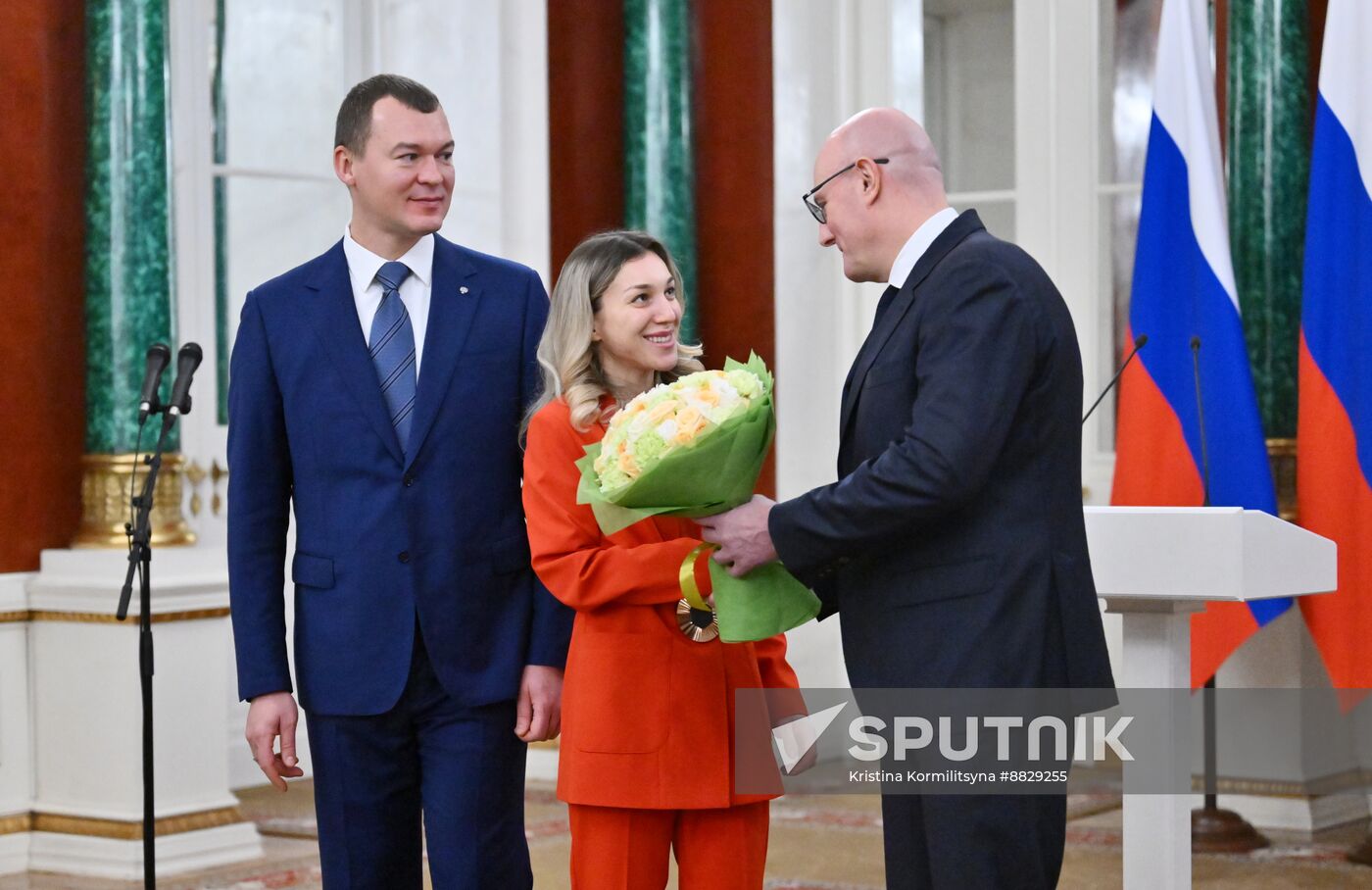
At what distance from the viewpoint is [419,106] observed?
278cm

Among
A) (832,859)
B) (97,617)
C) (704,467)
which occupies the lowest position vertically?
(832,859)

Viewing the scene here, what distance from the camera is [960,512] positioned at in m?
2.38

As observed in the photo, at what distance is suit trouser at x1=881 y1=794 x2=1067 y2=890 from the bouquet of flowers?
36 centimetres

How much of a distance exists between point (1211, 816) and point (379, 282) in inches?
142

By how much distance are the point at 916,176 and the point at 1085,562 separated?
592 millimetres

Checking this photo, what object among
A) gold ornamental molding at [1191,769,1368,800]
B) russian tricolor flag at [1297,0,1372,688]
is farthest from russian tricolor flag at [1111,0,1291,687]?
gold ornamental molding at [1191,769,1368,800]

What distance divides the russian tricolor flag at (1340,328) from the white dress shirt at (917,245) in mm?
2966

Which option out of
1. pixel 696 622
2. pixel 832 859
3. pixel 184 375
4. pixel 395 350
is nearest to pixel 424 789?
pixel 696 622

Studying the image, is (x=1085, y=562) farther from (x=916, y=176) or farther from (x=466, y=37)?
(x=466, y=37)

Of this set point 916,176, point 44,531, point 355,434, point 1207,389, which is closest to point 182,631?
point 44,531

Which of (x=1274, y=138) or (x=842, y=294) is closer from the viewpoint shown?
(x=1274, y=138)

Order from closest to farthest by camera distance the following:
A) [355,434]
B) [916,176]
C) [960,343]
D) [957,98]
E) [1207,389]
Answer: [960,343]
[916,176]
[355,434]
[1207,389]
[957,98]

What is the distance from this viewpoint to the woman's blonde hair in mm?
2766

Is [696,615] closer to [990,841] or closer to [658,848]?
[658,848]
